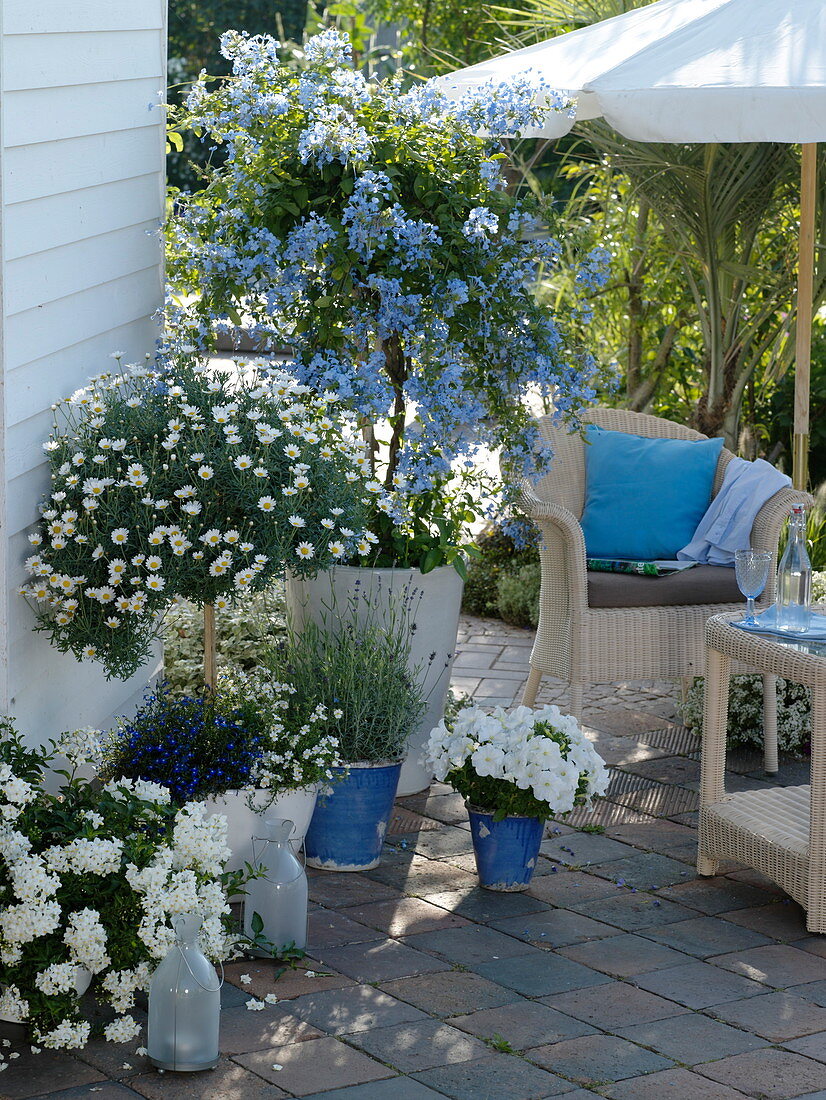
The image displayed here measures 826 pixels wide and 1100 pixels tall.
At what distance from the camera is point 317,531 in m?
3.41

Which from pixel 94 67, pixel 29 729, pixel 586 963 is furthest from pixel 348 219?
pixel 586 963

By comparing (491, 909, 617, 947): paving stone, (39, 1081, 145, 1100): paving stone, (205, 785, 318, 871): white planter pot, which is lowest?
(491, 909, 617, 947): paving stone

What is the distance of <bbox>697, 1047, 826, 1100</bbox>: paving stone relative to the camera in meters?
2.61

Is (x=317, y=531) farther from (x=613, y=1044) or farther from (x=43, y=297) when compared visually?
(x=613, y=1044)

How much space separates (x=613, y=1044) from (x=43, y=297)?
2032 mm

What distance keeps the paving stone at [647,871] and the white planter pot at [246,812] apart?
0.84m

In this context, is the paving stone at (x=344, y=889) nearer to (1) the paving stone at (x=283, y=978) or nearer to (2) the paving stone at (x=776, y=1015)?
(1) the paving stone at (x=283, y=978)

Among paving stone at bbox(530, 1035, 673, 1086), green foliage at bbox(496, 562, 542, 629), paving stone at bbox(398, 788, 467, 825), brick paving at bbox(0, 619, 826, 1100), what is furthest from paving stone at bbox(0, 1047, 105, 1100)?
green foliage at bbox(496, 562, 542, 629)

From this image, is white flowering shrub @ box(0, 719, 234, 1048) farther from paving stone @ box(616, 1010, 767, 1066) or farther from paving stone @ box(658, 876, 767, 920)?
paving stone @ box(658, 876, 767, 920)

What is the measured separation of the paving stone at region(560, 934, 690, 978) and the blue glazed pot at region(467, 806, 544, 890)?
0.33 metres

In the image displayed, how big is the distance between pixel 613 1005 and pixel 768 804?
875 mm

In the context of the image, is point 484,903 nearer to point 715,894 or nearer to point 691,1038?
point 715,894

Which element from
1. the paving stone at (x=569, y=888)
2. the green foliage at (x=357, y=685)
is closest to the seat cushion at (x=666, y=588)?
the green foliage at (x=357, y=685)

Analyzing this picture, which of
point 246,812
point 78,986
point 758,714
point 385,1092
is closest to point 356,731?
point 246,812
